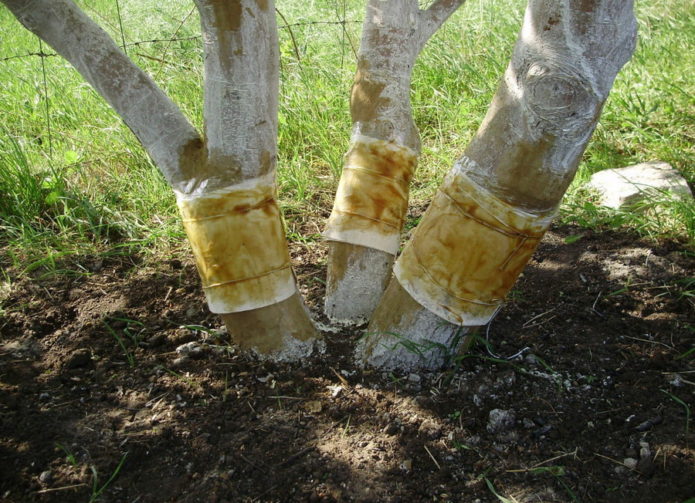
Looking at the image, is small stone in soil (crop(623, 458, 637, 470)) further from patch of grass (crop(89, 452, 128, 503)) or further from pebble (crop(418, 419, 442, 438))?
patch of grass (crop(89, 452, 128, 503))

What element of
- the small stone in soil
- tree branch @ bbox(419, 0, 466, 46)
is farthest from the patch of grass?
tree branch @ bbox(419, 0, 466, 46)

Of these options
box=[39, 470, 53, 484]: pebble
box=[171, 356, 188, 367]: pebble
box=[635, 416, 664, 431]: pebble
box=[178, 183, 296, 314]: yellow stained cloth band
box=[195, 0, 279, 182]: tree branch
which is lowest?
box=[39, 470, 53, 484]: pebble

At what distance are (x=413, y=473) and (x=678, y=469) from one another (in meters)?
0.66

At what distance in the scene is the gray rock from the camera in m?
2.78

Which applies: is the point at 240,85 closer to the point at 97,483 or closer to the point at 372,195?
the point at 372,195

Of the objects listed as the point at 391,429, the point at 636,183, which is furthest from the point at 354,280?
the point at 636,183

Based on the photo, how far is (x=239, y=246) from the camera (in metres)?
1.70

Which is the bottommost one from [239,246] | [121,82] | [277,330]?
[277,330]

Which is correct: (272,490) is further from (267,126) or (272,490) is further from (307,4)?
(307,4)

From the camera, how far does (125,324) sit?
2201 millimetres

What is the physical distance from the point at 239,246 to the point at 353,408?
1.87ft

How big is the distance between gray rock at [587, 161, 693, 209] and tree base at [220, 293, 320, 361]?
1.70m

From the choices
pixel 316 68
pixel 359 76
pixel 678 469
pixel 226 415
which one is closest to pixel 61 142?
pixel 316 68

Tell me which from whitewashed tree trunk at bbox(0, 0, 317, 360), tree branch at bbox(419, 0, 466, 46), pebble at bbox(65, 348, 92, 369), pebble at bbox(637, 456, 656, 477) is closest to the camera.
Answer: pebble at bbox(637, 456, 656, 477)
